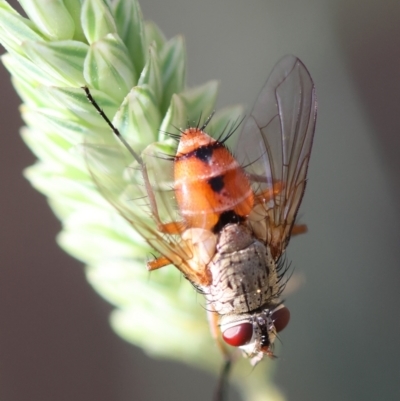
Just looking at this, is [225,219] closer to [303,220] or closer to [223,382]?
[223,382]

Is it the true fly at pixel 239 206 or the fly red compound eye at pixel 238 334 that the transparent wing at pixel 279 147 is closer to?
the true fly at pixel 239 206

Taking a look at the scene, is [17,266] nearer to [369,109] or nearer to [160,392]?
[160,392]

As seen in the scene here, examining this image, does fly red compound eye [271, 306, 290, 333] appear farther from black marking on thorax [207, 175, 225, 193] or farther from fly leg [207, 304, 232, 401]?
black marking on thorax [207, 175, 225, 193]

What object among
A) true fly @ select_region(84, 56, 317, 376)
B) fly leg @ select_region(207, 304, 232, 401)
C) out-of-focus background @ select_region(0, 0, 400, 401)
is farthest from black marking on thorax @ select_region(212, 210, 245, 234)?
out-of-focus background @ select_region(0, 0, 400, 401)

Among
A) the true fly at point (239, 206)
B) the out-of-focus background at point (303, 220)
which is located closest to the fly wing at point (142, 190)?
the true fly at point (239, 206)

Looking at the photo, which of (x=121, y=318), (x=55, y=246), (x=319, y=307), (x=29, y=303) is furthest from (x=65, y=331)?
(x=121, y=318)

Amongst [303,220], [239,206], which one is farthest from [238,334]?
[303,220]
